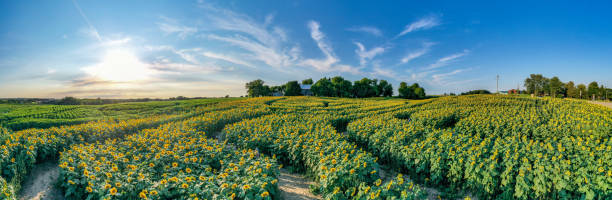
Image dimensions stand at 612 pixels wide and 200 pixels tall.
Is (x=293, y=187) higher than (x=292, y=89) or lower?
lower

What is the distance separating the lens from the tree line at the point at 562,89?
54.2m

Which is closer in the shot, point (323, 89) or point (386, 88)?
point (323, 89)

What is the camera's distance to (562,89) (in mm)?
65938

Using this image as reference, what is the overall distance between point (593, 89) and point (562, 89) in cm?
1125

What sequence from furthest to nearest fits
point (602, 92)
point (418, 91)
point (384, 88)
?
point (384, 88) → point (418, 91) → point (602, 92)

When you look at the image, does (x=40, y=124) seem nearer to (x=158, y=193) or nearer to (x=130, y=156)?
(x=130, y=156)

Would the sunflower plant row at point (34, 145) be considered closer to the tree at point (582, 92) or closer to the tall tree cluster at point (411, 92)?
the tall tree cluster at point (411, 92)

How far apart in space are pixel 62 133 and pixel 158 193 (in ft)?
29.8

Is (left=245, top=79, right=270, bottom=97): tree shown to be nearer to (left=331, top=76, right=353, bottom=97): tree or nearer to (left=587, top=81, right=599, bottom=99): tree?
(left=331, top=76, right=353, bottom=97): tree

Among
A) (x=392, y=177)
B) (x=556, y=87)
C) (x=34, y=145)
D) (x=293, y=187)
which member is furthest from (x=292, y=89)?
(x=556, y=87)

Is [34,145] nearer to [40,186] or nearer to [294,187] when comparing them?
[40,186]

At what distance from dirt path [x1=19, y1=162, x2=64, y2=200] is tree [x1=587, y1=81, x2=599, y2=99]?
8976 cm

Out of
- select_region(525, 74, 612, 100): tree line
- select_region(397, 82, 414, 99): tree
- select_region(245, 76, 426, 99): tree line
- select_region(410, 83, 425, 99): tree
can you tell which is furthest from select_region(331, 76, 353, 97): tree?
select_region(525, 74, 612, 100): tree line

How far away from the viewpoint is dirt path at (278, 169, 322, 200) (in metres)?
6.02
